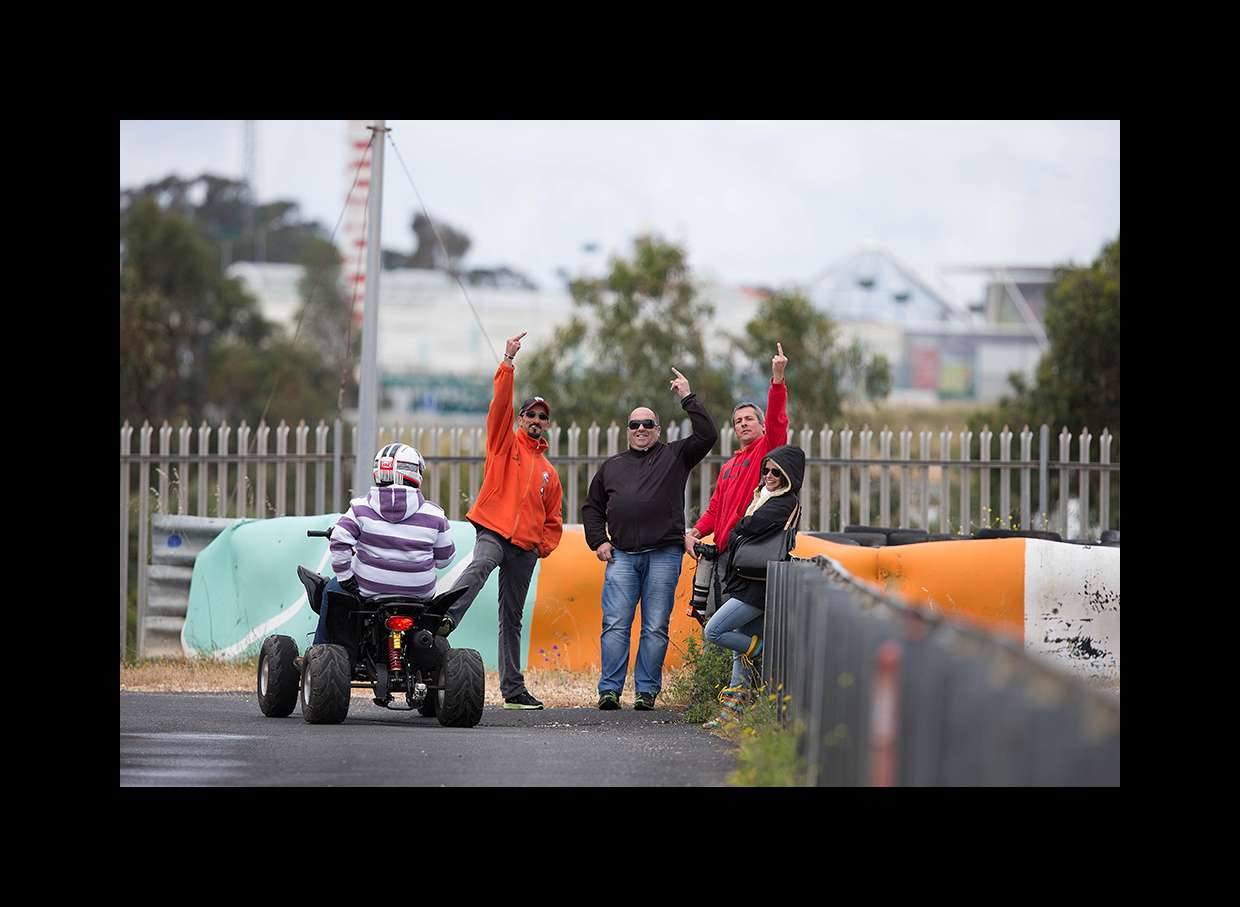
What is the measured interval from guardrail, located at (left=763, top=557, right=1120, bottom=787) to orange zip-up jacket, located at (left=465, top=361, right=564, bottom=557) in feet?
13.6

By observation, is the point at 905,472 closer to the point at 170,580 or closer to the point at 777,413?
the point at 777,413

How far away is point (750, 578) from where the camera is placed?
1101 cm

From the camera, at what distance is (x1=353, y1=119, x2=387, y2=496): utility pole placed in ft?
52.1

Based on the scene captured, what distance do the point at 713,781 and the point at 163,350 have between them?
4321 centimetres

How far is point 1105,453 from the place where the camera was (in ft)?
53.1

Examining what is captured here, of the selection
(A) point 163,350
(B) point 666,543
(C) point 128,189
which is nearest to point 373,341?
(B) point 666,543

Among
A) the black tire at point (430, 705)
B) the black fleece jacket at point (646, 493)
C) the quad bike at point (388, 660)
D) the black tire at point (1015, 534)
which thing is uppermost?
the black fleece jacket at point (646, 493)

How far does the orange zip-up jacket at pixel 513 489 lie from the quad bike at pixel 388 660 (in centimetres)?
123

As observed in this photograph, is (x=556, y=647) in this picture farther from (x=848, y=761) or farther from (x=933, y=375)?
(x=933, y=375)

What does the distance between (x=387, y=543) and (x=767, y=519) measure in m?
2.10

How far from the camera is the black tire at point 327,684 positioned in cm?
1084

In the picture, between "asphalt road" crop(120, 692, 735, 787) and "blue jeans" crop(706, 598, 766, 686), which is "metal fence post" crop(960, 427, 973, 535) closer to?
"asphalt road" crop(120, 692, 735, 787)

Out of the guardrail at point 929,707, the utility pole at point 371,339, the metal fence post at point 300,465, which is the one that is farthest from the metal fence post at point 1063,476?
the guardrail at point 929,707

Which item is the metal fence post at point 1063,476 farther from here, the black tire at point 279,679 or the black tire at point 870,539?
the black tire at point 279,679
